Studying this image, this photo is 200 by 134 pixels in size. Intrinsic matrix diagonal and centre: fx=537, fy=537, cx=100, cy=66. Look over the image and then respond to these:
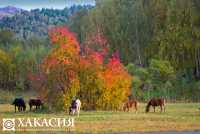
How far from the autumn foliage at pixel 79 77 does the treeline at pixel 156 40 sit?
15.0 metres

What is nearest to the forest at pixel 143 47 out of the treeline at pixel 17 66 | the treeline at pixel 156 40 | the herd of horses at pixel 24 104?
the treeline at pixel 156 40

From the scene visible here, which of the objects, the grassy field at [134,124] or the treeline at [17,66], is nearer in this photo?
the grassy field at [134,124]

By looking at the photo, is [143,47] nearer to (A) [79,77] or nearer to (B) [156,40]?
(B) [156,40]

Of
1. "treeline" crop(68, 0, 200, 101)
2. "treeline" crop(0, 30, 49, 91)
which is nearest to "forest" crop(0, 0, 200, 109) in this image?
"treeline" crop(68, 0, 200, 101)

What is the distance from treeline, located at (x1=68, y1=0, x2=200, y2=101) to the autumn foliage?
14971 mm

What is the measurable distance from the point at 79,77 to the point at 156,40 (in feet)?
97.9

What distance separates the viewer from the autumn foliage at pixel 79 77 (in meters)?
46.2

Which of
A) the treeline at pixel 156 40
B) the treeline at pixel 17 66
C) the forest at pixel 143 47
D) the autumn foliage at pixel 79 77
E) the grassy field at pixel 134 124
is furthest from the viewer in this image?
the treeline at pixel 17 66

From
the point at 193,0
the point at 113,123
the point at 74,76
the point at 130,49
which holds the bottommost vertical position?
the point at 113,123

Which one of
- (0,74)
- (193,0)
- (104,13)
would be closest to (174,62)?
(193,0)

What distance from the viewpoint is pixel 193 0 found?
239 feet

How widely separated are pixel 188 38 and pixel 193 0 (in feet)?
17.2

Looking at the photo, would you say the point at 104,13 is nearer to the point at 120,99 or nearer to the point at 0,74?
the point at 0,74

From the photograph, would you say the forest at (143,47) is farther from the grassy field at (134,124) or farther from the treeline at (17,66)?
the grassy field at (134,124)
